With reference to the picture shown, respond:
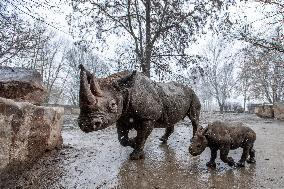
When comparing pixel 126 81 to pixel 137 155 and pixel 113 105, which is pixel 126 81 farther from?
pixel 137 155

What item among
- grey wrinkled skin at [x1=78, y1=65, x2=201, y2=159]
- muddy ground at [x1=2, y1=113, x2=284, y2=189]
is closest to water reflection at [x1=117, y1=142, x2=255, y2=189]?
muddy ground at [x1=2, y1=113, x2=284, y2=189]

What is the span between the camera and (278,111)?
16047 millimetres

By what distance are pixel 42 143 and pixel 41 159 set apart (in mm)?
233

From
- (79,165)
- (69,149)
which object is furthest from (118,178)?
(69,149)

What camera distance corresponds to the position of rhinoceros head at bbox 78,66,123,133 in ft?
11.0

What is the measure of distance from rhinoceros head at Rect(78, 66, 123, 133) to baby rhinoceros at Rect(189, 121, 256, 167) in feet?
4.24

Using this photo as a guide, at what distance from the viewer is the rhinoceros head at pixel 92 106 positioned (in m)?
3.34

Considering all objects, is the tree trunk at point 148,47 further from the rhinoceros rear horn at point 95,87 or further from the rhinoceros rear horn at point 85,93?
the rhinoceros rear horn at point 85,93

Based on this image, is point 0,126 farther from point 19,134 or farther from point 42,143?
point 42,143

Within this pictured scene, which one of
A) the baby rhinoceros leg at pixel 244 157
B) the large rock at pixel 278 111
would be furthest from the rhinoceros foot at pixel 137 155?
the large rock at pixel 278 111

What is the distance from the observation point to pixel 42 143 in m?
4.56

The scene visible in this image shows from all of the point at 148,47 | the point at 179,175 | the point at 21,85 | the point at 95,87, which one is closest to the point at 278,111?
the point at 148,47

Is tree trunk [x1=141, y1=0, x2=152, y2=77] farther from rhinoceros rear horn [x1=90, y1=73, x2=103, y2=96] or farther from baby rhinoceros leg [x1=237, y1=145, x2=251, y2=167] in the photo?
rhinoceros rear horn [x1=90, y1=73, x2=103, y2=96]

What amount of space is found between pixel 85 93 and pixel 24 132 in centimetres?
110
